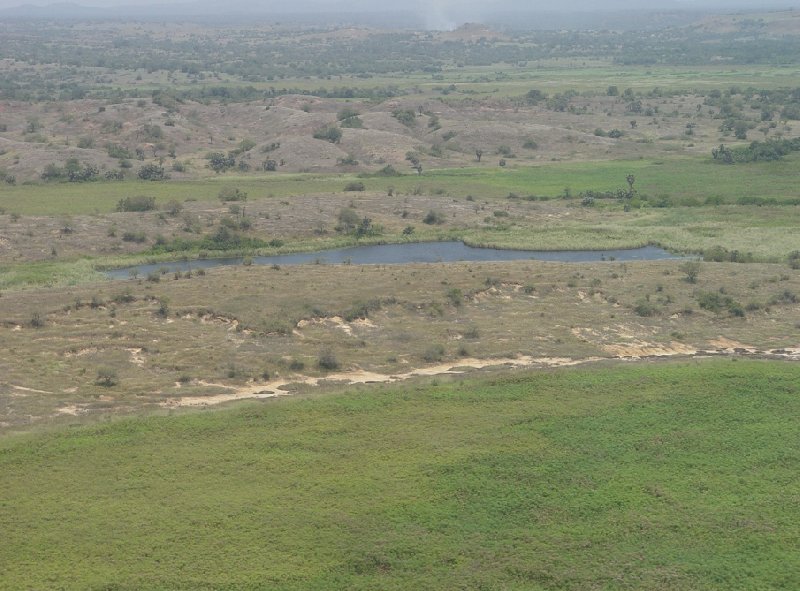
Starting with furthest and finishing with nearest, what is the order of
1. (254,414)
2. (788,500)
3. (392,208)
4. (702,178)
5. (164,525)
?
(702,178) → (392,208) → (254,414) → (788,500) → (164,525)

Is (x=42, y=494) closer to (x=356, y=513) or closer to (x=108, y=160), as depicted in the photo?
(x=356, y=513)

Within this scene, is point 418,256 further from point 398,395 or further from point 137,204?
point 398,395

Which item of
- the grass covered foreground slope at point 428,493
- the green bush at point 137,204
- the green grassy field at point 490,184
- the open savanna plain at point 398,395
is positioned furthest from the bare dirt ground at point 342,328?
the green grassy field at point 490,184

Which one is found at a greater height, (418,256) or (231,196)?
(231,196)

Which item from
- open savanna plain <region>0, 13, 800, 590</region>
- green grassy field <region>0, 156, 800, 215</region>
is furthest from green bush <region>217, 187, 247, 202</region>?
green grassy field <region>0, 156, 800, 215</region>

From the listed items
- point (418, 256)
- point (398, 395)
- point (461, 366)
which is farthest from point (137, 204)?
point (398, 395)

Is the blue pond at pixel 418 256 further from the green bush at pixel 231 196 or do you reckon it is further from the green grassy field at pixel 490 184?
the green grassy field at pixel 490 184

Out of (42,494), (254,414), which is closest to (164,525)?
(42,494)
